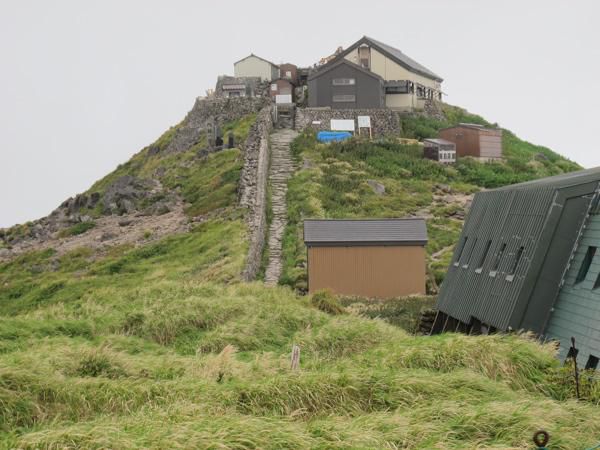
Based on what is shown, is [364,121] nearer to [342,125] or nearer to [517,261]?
[342,125]

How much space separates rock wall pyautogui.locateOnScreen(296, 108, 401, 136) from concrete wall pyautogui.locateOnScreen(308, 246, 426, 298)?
28.0m

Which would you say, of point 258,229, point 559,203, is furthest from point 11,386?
point 258,229

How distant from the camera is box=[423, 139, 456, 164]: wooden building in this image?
2211 inches

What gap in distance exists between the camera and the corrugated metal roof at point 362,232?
33.4m

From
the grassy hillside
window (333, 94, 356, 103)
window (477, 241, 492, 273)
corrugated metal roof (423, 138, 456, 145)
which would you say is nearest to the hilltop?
the grassy hillside

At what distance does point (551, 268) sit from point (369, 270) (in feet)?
51.7

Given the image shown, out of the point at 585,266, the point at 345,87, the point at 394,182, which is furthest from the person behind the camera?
the point at 345,87

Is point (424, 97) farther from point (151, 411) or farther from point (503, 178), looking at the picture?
→ point (151, 411)

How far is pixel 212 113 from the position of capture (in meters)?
67.4

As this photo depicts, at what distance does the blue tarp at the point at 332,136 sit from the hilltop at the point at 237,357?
463 inches

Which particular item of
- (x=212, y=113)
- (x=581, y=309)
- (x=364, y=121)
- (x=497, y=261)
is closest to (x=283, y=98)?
(x=212, y=113)

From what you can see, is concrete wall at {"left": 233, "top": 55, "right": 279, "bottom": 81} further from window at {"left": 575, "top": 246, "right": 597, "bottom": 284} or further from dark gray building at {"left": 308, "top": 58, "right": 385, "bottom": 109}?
window at {"left": 575, "top": 246, "right": 597, "bottom": 284}

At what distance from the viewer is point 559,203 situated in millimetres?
17750

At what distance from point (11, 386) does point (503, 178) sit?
148ft
